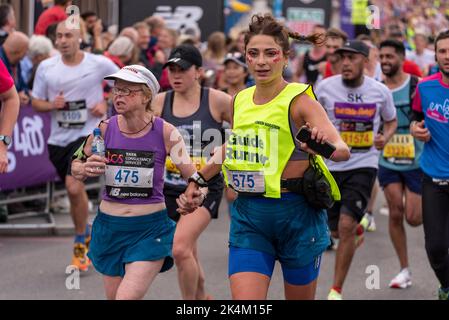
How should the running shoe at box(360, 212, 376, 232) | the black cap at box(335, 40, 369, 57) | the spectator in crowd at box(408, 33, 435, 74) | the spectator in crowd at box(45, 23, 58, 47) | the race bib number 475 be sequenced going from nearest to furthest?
1. the race bib number 475
2. the black cap at box(335, 40, 369, 57)
3. the running shoe at box(360, 212, 376, 232)
4. the spectator in crowd at box(45, 23, 58, 47)
5. the spectator in crowd at box(408, 33, 435, 74)

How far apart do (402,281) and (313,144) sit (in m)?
4.07

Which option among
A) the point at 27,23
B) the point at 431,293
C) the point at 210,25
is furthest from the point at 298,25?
the point at 431,293

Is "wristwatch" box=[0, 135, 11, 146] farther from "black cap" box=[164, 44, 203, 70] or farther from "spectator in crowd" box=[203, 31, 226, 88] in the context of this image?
"spectator in crowd" box=[203, 31, 226, 88]

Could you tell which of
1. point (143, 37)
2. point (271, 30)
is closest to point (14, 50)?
point (143, 37)

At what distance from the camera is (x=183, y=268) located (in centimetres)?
732

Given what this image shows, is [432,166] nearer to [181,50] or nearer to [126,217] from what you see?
[181,50]

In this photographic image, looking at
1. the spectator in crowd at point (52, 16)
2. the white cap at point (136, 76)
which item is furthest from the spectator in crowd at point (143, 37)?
the white cap at point (136, 76)

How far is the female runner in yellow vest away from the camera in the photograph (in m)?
5.71

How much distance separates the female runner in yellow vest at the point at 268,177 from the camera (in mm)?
5707

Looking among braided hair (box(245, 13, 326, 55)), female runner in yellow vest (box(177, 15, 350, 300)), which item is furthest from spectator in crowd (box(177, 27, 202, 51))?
female runner in yellow vest (box(177, 15, 350, 300))

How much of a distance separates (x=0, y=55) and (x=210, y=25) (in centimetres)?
706

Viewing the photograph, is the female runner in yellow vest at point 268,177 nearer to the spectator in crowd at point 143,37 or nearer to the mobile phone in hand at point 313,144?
the mobile phone in hand at point 313,144

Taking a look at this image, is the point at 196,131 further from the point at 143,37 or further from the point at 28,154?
the point at 143,37

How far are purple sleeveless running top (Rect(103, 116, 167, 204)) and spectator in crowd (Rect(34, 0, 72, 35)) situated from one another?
6.96 metres
